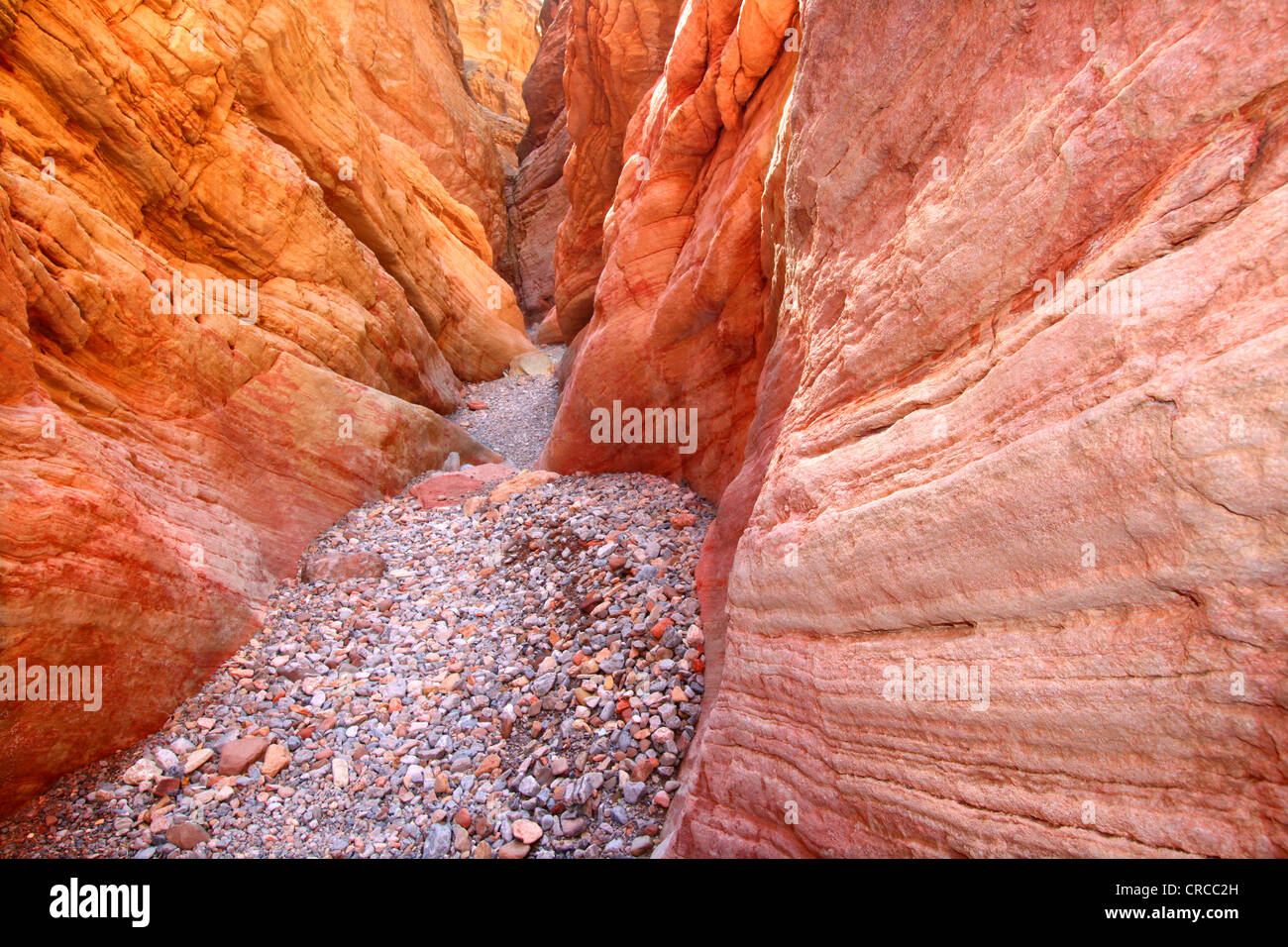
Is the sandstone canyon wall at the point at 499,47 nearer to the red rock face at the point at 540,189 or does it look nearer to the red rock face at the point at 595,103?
the red rock face at the point at 540,189

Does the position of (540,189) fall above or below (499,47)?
below

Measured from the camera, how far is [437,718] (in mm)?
5172

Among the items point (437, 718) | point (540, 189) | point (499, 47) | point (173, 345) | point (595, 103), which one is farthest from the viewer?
point (499, 47)

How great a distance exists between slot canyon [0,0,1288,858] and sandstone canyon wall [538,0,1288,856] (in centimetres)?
2

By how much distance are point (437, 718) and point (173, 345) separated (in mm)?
5513

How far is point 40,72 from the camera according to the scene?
24.2 feet

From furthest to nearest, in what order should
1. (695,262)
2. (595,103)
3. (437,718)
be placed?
1. (595,103)
2. (695,262)
3. (437,718)

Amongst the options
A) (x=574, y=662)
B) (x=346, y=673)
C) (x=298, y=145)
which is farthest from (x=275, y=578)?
(x=298, y=145)

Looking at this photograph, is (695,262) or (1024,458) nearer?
(1024,458)

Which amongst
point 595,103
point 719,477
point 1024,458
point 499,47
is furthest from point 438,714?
point 499,47

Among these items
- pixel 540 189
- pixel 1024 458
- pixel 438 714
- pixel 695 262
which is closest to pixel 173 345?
pixel 438 714

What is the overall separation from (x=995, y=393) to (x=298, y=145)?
1354cm

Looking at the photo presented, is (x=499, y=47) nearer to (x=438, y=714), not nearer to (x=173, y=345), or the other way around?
(x=173, y=345)

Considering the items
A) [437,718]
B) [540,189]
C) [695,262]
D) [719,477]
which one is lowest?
[437,718]
